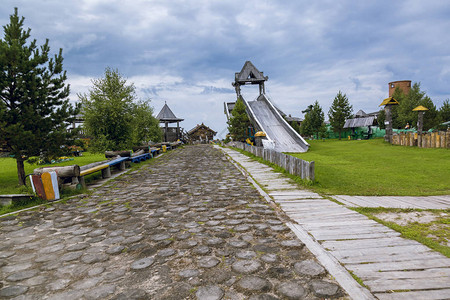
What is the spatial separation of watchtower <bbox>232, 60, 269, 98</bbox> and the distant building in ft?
50.2

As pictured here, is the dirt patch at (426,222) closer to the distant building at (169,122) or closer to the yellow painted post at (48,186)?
the yellow painted post at (48,186)

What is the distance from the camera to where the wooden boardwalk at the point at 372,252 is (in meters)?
2.55

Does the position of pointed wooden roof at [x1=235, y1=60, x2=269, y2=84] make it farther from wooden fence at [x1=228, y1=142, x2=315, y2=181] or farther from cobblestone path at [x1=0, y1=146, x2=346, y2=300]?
cobblestone path at [x1=0, y1=146, x2=346, y2=300]

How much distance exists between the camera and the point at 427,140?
2019cm

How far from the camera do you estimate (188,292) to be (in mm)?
2658

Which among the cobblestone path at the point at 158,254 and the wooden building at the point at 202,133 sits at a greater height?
the wooden building at the point at 202,133

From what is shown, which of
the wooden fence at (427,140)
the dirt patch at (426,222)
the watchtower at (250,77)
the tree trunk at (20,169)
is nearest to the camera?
the dirt patch at (426,222)

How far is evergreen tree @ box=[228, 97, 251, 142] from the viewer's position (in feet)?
95.6

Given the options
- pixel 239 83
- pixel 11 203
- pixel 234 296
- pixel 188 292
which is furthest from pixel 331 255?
pixel 239 83

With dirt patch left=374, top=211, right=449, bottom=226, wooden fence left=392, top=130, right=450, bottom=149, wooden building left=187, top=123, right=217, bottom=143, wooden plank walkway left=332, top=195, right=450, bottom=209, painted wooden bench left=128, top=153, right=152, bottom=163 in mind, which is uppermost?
wooden building left=187, top=123, right=217, bottom=143

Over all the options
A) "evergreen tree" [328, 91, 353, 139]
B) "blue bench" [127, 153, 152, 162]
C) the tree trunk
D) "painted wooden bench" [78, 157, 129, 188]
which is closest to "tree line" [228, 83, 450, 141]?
"evergreen tree" [328, 91, 353, 139]

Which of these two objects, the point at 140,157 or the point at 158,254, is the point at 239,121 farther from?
the point at 158,254

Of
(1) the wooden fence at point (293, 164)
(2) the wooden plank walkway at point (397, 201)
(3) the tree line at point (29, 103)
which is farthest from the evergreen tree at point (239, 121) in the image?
(2) the wooden plank walkway at point (397, 201)

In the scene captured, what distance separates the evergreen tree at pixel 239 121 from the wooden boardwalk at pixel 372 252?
23.7 metres
